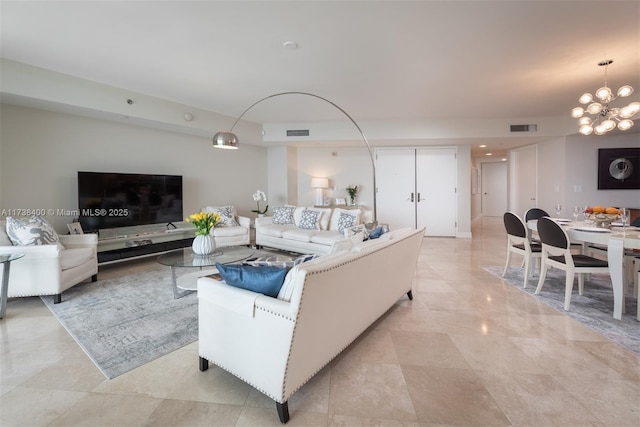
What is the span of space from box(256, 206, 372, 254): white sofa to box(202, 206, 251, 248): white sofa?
0.94 ft

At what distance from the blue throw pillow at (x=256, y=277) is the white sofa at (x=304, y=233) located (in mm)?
2856

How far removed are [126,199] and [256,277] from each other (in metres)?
4.10

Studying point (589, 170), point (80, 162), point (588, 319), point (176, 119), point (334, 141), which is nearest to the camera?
point (588, 319)

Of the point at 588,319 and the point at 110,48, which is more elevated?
the point at 110,48

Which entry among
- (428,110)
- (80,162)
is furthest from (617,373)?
(80,162)

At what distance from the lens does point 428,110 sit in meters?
5.24

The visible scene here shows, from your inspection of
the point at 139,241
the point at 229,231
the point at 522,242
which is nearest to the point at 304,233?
the point at 229,231

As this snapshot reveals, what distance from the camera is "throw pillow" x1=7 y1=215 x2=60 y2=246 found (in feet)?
9.87

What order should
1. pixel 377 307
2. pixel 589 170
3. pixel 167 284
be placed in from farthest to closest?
pixel 589 170, pixel 167 284, pixel 377 307

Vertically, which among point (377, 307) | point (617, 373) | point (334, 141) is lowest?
point (617, 373)

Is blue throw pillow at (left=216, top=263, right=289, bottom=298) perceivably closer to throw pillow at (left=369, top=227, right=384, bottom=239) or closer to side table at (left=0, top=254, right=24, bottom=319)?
throw pillow at (left=369, top=227, right=384, bottom=239)

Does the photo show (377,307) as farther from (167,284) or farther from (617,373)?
(167,284)

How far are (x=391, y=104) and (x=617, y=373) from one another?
428 centimetres

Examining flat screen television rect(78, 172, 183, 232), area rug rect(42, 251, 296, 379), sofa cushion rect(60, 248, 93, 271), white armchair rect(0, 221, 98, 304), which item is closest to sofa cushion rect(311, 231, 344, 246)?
area rug rect(42, 251, 296, 379)
